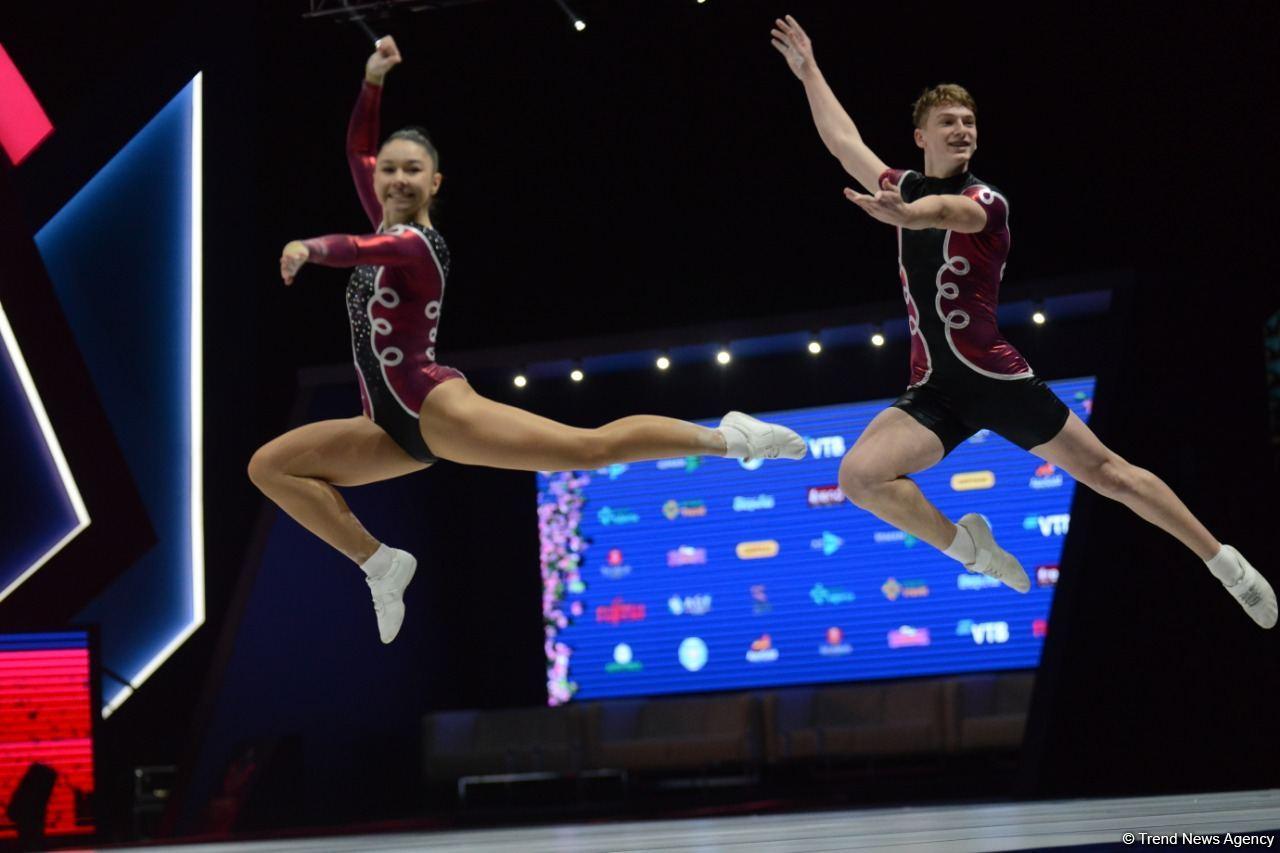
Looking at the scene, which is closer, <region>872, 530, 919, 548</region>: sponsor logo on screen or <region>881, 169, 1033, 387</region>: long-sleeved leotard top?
<region>881, 169, 1033, 387</region>: long-sleeved leotard top

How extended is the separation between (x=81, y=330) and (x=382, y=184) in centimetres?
663

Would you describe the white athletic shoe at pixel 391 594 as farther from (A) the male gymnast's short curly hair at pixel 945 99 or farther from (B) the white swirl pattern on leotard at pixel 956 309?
(A) the male gymnast's short curly hair at pixel 945 99

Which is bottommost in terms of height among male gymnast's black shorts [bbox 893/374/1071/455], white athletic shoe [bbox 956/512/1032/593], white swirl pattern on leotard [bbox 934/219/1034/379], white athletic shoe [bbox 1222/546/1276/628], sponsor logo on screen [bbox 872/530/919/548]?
white athletic shoe [bbox 1222/546/1276/628]

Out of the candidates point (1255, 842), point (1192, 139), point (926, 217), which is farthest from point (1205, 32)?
point (1255, 842)

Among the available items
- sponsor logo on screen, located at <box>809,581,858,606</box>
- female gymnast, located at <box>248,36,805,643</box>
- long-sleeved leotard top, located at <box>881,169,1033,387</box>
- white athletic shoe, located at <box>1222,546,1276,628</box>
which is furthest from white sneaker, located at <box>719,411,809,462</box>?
sponsor logo on screen, located at <box>809,581,858,606</box>

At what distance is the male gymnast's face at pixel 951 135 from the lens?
4.27 metres

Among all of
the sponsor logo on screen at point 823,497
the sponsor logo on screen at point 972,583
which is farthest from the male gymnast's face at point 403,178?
the sponsor logo on screen at point 972,583

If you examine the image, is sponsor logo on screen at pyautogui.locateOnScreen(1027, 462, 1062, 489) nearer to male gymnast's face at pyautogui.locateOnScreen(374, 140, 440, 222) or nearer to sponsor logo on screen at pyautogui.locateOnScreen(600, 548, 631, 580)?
sponsor logo on screen at pyautogui.locateOnScreen(600, 548, 631, 580)

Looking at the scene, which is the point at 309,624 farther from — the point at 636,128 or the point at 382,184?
the point at 382,184

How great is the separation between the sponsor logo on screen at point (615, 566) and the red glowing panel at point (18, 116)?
18.2ft

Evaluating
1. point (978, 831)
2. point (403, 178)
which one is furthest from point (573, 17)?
point (978, 831)

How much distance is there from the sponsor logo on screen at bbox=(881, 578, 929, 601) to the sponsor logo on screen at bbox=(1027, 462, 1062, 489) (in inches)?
47.7

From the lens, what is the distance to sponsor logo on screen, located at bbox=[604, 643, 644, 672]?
39.7ft

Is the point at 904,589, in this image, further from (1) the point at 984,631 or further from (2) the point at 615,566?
(2) the point at 615,566
